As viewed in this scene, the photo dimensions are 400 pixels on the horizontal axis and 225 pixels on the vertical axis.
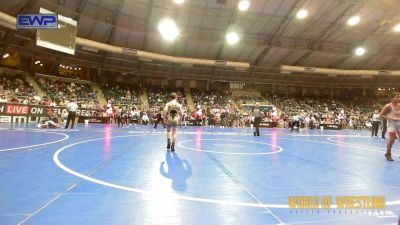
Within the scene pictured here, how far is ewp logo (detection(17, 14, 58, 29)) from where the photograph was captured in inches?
419

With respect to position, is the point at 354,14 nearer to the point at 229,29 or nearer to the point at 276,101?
the point at 229,29

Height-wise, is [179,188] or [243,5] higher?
[243,5]

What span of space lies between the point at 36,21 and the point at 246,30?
25.2m

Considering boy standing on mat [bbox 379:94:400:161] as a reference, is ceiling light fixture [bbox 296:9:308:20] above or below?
above

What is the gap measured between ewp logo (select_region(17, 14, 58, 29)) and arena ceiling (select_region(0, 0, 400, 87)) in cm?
1485

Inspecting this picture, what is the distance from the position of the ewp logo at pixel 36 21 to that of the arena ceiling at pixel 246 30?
14846 mm

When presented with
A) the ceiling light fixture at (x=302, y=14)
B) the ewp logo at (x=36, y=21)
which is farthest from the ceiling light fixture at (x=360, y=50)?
the ewp logo at (x=36, y=21)

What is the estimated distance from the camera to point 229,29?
3128 centimetres

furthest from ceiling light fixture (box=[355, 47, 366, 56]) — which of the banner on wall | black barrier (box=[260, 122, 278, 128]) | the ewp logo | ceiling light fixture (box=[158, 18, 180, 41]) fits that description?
the ewp logo

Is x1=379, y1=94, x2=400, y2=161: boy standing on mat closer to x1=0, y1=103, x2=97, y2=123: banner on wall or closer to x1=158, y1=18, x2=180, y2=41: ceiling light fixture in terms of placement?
x1=0, y1=103, x2=97, y2=123: banner on wall

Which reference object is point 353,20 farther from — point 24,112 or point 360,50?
point 24,112

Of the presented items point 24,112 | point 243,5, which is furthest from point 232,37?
point 24,112

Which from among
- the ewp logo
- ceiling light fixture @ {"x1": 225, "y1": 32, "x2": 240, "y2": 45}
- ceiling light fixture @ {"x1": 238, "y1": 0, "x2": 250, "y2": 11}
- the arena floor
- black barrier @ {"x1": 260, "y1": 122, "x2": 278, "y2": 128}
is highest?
ceiling light fixture @ {"x1": 238, "y1": 0, "x2": 250, "y2": 11}

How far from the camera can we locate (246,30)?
32.3 m
